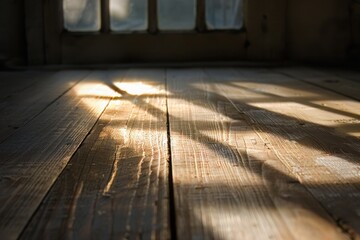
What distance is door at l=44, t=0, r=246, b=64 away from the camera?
3.26m

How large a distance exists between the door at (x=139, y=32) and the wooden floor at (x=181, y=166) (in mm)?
1354

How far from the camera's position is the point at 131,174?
888 mm

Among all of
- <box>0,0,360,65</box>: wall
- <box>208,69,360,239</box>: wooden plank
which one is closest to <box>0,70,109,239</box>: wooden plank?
<box>208,69,360,239</box>: wooden plank

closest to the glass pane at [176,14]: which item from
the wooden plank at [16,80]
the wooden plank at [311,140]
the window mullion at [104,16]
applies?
the window mullion at [104,16]

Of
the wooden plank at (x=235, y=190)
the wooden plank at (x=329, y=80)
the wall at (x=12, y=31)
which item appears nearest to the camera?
the wooden plank at (x=235, y=190)

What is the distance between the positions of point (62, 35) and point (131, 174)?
8.32 ft

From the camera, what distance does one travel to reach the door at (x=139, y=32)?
326cm

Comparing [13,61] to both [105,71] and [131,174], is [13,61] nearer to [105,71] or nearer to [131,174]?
[105,71]

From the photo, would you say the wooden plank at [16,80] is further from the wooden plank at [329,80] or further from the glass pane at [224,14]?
the wooden plank at [329,80]

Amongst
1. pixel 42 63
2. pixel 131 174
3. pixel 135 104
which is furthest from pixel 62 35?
pixel 131 174

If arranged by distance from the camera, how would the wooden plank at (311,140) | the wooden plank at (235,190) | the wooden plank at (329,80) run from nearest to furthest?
the wooden plank at (235,190) → the wooden plank at (311,140) → the wooden plank at (329,80)

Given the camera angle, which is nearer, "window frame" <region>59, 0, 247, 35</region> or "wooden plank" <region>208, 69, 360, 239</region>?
"wooden plank" <region>208, 69, 360, 239</region>

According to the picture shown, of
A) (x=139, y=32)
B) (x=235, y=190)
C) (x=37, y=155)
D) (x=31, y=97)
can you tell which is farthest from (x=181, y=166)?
(x=139, y=32)

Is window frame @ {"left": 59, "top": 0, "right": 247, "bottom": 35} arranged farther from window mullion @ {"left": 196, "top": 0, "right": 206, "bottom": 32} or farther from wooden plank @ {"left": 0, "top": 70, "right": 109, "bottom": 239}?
wooden plank @ {"left": 0, "top": 70, "right": 109, "bottom": 239}
